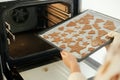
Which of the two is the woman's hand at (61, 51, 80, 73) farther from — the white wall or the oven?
the white wall

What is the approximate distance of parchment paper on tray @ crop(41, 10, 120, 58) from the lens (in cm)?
140

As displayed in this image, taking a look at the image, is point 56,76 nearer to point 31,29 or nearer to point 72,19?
point 72,19

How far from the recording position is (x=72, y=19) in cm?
166

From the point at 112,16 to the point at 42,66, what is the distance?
72 cm

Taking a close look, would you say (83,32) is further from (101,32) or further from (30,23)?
(30,23)

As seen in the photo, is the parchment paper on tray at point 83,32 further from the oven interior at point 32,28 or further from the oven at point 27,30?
the oven interior at point 32,28

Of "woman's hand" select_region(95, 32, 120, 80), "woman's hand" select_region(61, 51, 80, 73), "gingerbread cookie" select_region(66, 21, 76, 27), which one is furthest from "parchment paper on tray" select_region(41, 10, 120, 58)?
"woman's hand" select_region(95, 32, 120, 80)

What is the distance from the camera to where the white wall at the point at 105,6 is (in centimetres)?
145

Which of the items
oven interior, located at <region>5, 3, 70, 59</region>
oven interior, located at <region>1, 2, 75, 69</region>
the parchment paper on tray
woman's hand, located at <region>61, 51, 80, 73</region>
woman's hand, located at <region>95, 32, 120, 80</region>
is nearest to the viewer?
woman's hand, located at <region>95, 32, 120, 80</region>

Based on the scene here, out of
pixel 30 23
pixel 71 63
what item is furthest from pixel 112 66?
pixel 30 23

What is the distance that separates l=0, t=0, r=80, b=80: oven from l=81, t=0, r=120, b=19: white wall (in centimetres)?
13

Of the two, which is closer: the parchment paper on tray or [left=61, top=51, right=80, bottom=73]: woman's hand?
[left=61, top=51, right=80, bottom=73]: woman's hand

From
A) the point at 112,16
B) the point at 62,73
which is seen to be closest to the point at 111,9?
the point at 112,16

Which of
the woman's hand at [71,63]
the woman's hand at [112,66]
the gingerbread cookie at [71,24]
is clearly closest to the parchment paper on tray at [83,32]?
the gingerbread cookie at [71,24]
